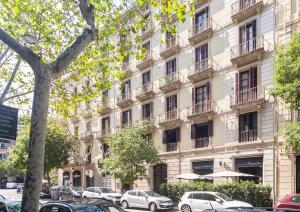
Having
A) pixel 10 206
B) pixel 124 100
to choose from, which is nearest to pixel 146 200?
pixel 10 206

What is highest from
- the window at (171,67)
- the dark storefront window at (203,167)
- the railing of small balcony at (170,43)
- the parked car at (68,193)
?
the railing of small balcony at (170,43)

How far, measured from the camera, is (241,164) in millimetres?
28125

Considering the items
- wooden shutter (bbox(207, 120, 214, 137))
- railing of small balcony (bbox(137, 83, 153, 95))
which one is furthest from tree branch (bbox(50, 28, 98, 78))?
railing of small balcony (bbox(137, 83, 153, 95))

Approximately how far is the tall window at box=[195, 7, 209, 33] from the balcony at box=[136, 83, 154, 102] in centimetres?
760

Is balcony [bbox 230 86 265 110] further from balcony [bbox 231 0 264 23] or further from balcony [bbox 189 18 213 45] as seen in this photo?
balcony [bbox 189 18 213 45]

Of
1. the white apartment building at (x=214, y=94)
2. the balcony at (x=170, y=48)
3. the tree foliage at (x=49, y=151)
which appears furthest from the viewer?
the tree foliage at (x=49, y=151)

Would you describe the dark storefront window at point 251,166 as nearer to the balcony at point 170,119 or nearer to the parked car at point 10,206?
the balcony at point 170,119

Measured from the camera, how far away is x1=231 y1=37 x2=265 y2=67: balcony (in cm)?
2695

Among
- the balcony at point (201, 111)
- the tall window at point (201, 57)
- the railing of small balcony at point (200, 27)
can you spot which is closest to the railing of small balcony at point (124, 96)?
the balcony at point (201, 111)

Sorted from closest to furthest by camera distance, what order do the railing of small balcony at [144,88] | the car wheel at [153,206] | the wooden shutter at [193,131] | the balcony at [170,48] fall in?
the car wheel at [153,206], the wooden shutter at [193,131], the balcony at [170,48], the railing of small balcony at [144,88]

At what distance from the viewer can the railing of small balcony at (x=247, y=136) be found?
27.3 meters

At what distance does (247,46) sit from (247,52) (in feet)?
2.11

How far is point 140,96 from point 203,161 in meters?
10.5

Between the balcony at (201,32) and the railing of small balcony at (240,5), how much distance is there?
245cm
